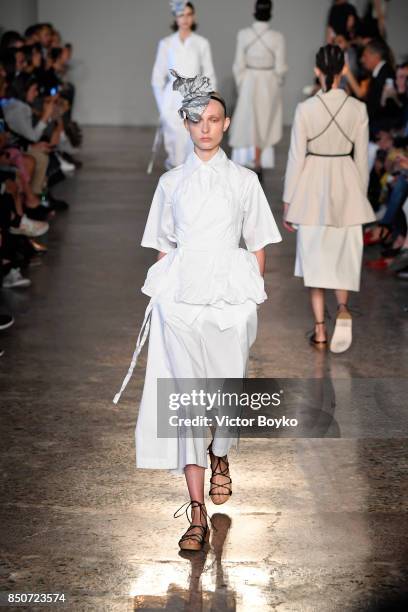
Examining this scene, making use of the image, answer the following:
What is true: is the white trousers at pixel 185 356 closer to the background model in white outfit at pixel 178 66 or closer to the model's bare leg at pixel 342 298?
the model's bare leg at pixel 342 298

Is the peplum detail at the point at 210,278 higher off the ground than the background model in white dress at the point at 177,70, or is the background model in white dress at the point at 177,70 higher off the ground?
the peplum detail at the point at 210,278

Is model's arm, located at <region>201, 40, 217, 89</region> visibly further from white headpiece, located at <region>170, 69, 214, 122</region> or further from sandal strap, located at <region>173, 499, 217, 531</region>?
sandal strap, located at <region>173, 499, 217, 531</region>

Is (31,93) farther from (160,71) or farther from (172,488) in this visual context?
(172,488)

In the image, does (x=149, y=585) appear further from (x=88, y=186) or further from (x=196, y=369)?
(x=88, y=186)

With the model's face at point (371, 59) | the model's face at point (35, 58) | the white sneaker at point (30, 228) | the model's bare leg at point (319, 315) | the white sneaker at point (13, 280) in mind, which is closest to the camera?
the model's bare leg at point (319, 315)

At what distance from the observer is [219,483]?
4145 mm

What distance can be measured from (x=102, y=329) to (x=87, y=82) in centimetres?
1180

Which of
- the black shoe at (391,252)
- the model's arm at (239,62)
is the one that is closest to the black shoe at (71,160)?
the model's arm at (239,62)

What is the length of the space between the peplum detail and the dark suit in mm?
5634

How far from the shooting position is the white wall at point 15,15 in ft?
50.8

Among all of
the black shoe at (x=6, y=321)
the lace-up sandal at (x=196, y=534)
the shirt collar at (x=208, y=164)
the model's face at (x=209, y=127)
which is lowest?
the black shoe at (x=6, y=321)

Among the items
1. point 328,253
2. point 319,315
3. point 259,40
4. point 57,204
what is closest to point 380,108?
point 259,40

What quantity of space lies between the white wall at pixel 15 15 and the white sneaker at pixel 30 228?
23.5 feet

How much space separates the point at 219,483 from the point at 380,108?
20.0 feet
